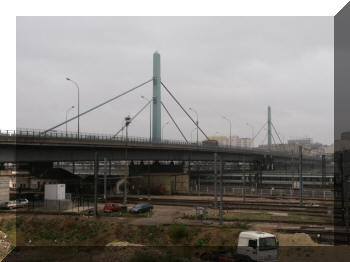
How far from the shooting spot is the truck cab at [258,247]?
21.1m

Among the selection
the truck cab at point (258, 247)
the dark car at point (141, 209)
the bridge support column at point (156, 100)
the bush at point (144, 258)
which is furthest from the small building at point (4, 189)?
the bridge support column at point (156, 100)

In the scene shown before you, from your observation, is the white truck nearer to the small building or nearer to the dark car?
the dark car

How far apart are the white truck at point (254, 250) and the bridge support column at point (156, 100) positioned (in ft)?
227

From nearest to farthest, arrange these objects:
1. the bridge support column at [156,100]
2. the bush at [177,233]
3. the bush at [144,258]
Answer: the bush at [144,258] → the bush at [177,233] → the bridge support column at [156,100]

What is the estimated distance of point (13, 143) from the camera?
4162cm

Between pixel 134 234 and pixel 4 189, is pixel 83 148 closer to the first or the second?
pixel 4 189

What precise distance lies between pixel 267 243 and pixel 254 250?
0.84 m

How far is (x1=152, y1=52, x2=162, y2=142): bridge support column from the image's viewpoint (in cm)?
9206

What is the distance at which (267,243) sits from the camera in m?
21.4

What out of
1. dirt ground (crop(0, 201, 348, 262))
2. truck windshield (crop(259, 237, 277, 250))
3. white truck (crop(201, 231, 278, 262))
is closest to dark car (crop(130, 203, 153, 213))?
dirt ground (crop(0, 201, 348, 262))

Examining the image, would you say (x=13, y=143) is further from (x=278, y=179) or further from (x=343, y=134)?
(x=343, y=134)

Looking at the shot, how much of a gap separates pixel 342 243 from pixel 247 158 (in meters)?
88.9

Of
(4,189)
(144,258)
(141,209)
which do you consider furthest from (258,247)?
(4,189)

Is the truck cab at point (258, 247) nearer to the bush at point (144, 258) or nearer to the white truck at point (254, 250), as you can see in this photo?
the white truck at point (254, 250)
